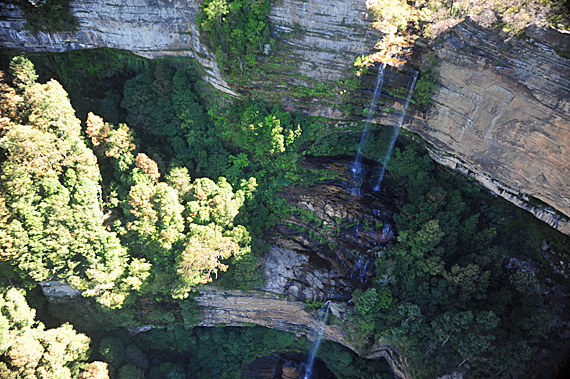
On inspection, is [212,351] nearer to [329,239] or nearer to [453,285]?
[329,239]

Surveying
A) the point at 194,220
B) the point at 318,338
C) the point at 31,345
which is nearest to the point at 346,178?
the point at 194,220

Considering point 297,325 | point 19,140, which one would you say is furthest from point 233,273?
point 19,140

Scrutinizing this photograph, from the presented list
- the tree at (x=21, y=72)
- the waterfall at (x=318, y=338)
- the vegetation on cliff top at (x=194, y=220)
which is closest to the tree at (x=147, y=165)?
the vegetation on cliff top at (x=194, y=220)

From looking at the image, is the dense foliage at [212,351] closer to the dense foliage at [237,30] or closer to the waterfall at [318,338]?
the waterfall at [318,338]

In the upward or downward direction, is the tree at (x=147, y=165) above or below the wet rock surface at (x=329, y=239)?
above

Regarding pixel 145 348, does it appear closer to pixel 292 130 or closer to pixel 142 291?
pixel 142 291

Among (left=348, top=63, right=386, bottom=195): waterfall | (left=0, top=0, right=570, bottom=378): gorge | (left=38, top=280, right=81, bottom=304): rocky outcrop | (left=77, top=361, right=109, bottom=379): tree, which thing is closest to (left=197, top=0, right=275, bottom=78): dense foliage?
(left=0, top=0, right=570, bottom=378): gorge
